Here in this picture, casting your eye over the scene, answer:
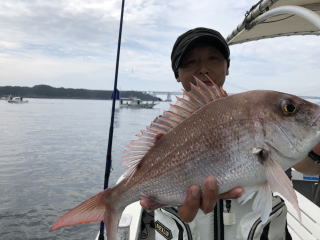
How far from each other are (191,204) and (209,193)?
210 mm

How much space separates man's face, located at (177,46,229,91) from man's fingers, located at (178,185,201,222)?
4.46ft

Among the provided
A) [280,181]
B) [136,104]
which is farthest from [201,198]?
[136,104]

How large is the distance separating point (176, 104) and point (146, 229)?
2942 millimetres

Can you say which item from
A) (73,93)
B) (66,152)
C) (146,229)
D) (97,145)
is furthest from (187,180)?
(73,93)

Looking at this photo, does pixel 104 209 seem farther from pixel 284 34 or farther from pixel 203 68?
pixel 284 34

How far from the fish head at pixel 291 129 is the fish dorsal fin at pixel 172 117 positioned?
1.21 ft

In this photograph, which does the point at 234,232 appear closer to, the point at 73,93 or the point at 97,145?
the point at 97,145

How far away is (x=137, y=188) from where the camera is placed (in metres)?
1.86

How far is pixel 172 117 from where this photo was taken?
1.88 meters

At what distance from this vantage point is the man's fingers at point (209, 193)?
164 cm

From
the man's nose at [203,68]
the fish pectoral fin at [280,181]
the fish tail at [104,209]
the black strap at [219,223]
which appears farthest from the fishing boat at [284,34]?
the fish pectoral fin at [280,181]

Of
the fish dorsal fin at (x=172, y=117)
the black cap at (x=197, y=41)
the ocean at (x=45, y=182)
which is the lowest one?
the ocean at (x=45, y=182)

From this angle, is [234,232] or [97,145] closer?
[234,232]

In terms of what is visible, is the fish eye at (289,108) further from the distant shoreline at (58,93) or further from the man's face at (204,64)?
the distant shoreline at (58,93)
